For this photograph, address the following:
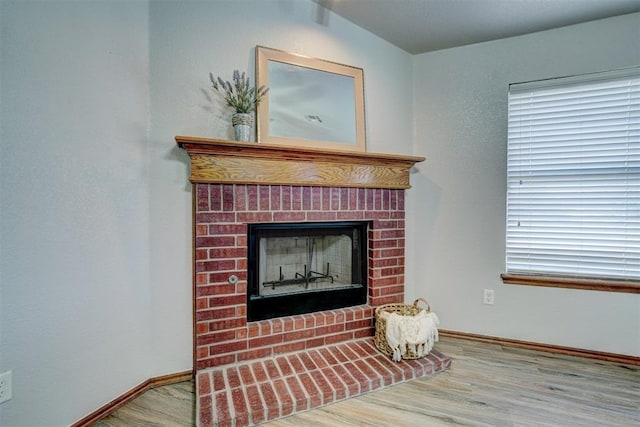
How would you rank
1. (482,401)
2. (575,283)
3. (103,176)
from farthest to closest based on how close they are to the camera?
1. (575,283)
2. (482,401)
3. (103,176)

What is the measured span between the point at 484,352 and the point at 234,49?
265 cm

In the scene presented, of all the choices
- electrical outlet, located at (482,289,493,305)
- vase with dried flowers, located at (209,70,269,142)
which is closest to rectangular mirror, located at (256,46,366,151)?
vase with dried flowers, located at (209,70,269,142)

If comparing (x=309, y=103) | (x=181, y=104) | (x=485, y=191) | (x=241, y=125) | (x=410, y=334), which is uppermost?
(x=309, y=103)

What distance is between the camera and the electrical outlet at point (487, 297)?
2357mm

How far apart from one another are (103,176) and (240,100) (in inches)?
32.1

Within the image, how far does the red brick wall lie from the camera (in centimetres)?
178

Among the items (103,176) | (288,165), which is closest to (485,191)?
(288,165)

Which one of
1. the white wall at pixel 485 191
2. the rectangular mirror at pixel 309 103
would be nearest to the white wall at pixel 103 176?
the rectangular mirror at pixel 309 103

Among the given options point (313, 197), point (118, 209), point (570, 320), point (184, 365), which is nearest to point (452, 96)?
point (313, 197)

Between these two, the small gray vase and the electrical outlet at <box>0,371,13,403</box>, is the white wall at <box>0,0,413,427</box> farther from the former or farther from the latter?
the small gray vase

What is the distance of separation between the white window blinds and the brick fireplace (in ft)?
3.42

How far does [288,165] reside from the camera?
6.29 feet

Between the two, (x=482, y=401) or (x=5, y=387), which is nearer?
(x=5, y=387)

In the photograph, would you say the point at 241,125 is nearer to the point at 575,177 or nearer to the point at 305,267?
the point at 305,267
